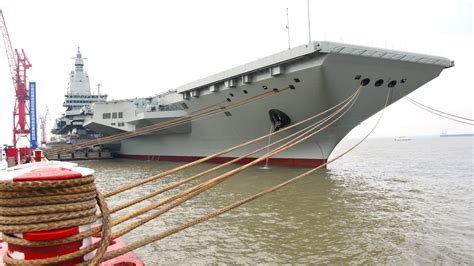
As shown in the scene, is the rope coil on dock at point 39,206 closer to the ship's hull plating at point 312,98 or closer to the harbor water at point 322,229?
the harbor water at point 322,229

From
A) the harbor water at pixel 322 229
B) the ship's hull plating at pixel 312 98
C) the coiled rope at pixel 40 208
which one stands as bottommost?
the harbor water at pixel 322 229

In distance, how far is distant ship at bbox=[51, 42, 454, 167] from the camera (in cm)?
1242

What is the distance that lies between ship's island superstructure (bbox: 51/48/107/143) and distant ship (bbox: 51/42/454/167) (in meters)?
17.4

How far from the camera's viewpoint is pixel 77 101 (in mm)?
39969

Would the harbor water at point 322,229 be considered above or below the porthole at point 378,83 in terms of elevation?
below

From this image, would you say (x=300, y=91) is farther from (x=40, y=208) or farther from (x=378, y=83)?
(x=40, y=208)

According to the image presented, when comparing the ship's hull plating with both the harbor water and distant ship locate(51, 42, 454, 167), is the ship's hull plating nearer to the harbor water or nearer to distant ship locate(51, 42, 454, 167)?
distant ship locate(51, 42, 454, 167)

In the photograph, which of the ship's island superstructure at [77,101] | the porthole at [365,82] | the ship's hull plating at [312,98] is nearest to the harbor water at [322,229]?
the ship's hull plating at [312,98]

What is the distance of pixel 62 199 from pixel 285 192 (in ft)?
29.5

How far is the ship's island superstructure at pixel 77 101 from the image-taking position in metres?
34.7

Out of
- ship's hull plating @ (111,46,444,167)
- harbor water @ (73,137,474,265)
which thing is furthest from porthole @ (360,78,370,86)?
harbor water @ (73,137,474,265)

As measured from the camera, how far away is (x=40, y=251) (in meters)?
1.62

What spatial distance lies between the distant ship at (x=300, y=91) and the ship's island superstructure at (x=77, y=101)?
17376 mm

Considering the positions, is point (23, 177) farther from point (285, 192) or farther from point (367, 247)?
point (285, 192)
